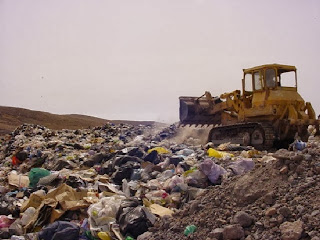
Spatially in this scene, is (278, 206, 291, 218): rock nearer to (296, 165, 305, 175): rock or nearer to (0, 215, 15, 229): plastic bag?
(296, 165, 305, 175): rock

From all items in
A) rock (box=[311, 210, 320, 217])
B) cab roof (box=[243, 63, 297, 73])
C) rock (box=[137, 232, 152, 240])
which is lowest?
rock (box=[137, 232, 152, 240])

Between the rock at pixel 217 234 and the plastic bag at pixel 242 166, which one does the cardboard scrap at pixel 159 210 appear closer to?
the rock at pixel 217 234

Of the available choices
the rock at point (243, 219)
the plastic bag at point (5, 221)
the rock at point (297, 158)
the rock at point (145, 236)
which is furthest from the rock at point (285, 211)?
the plastic bag at point (5, 221)

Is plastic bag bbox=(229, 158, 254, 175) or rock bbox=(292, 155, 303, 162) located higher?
rock bbox=(292, 155, 303, 162)

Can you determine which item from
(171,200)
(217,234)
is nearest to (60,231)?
(171,200)

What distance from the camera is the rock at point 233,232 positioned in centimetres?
319

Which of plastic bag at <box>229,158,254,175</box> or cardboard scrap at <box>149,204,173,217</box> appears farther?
plastic bag at <box>229,158,254,175</box>

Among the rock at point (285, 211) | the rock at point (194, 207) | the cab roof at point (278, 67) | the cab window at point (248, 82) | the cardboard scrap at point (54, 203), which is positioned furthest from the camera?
the cab window at point (248, 82)

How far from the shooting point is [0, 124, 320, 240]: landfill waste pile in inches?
129

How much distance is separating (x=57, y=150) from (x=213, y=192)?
6.96 meters

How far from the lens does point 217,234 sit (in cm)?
329

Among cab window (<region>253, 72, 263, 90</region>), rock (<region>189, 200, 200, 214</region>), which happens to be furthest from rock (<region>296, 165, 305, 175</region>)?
cab window (<region>253, 72, 263, 90</region>)

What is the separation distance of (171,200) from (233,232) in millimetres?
1760

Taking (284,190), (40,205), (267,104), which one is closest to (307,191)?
(284,190)
